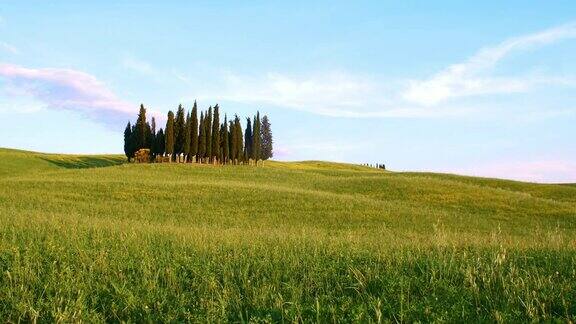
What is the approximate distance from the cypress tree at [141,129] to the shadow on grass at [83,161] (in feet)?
36.3

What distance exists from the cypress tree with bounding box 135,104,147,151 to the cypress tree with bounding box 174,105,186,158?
Result: 794 centimetres

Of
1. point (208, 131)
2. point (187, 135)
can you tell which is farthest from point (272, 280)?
point (208, 131)

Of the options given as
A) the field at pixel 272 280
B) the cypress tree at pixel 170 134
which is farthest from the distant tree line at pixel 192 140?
the field at pixel 272 280

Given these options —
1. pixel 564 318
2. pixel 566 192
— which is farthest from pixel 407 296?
pixel 566 192

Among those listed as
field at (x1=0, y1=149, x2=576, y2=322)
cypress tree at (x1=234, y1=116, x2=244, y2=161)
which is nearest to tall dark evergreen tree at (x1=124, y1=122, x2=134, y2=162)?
cypress tree at (x1=234, y1=116, x2=244, y2=161)

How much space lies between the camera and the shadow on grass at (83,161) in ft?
280

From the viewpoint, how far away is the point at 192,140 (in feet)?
249

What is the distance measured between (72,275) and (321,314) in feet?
13.3

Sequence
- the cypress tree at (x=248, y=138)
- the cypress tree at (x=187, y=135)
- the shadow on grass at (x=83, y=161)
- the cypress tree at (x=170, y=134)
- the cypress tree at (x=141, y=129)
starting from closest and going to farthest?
the cypress tree at (x=170, y=134)
the cypress tree at (x=187, y=135)
the cypress tree at (x=141, y=129)
the shadow on grass at (x=83, y=161)
the cypress tree at (x=248, y=138)

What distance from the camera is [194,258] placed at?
839 cm

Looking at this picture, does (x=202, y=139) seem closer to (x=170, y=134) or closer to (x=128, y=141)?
(x=170, y=134)

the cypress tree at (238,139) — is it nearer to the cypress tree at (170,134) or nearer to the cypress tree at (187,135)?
the cypress tree at (187,135)

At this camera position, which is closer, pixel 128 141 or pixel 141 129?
pixel 141 129

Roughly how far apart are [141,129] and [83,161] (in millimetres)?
16086
